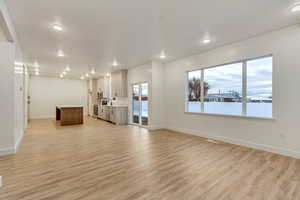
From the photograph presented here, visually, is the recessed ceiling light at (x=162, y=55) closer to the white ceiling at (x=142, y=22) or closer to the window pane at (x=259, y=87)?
the white ceiling at (x=142, y=22)

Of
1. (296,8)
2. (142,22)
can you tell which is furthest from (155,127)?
(296,8)

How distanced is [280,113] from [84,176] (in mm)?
4296

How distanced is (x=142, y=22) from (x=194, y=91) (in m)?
3.24

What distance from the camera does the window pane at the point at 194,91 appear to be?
528 centimetres

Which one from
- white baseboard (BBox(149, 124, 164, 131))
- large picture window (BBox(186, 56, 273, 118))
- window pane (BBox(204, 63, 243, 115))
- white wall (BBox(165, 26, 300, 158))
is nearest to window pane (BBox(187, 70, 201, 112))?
large picture window (BBox(186, 56, 273, 118))

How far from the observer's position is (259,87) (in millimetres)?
3793

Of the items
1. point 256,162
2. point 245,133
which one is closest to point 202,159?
point 256,162

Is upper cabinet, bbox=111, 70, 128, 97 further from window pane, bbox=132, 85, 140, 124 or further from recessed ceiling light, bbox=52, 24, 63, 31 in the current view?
recessed ceiling light, bbox=52, 24, 63, 31

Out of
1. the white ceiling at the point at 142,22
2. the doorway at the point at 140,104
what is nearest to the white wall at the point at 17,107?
the white ceiling at the point at 142,22

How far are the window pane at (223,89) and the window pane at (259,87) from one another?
0.25 m

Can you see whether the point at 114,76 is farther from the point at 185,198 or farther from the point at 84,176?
the point at 185,198

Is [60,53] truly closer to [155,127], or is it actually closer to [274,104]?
[155,127]

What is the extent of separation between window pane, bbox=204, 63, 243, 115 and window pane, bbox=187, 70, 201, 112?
0.25 meters

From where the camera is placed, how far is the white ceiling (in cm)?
251
